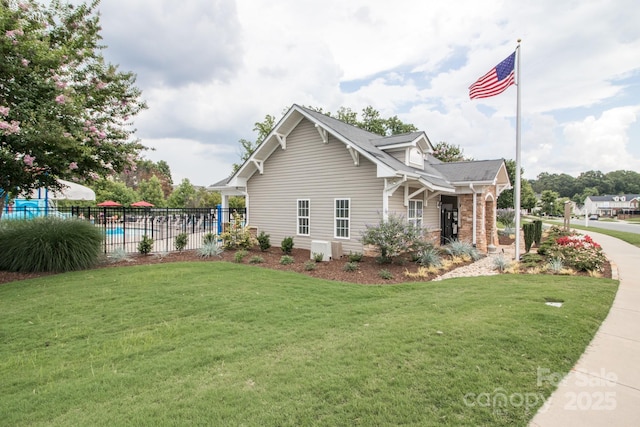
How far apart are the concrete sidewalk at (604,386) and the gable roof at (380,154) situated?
7.19m

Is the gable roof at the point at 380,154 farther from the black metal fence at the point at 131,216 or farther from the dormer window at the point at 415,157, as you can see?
the black metal fence at the point at 131,216

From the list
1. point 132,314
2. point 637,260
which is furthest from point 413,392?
point 637,260

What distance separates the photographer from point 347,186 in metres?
12.5

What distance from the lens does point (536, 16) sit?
10.6 metres

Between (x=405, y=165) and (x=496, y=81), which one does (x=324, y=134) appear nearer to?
(x=405, y=165)

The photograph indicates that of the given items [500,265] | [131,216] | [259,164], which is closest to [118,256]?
[259,164]

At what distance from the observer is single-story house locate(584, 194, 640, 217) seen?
8044 cm

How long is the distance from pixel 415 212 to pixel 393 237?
3777 mm

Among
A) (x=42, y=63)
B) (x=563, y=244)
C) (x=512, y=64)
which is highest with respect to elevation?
(x=512, y=64)

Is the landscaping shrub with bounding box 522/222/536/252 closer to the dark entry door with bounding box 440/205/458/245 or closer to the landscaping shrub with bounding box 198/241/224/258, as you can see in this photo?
the dark entry door with bounding box 440/205/458/245

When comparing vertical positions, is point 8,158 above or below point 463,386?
above

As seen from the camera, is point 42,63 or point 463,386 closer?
point 463,386

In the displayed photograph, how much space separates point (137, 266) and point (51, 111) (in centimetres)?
472

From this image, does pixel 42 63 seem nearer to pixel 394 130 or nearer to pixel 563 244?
pixel 563 244
